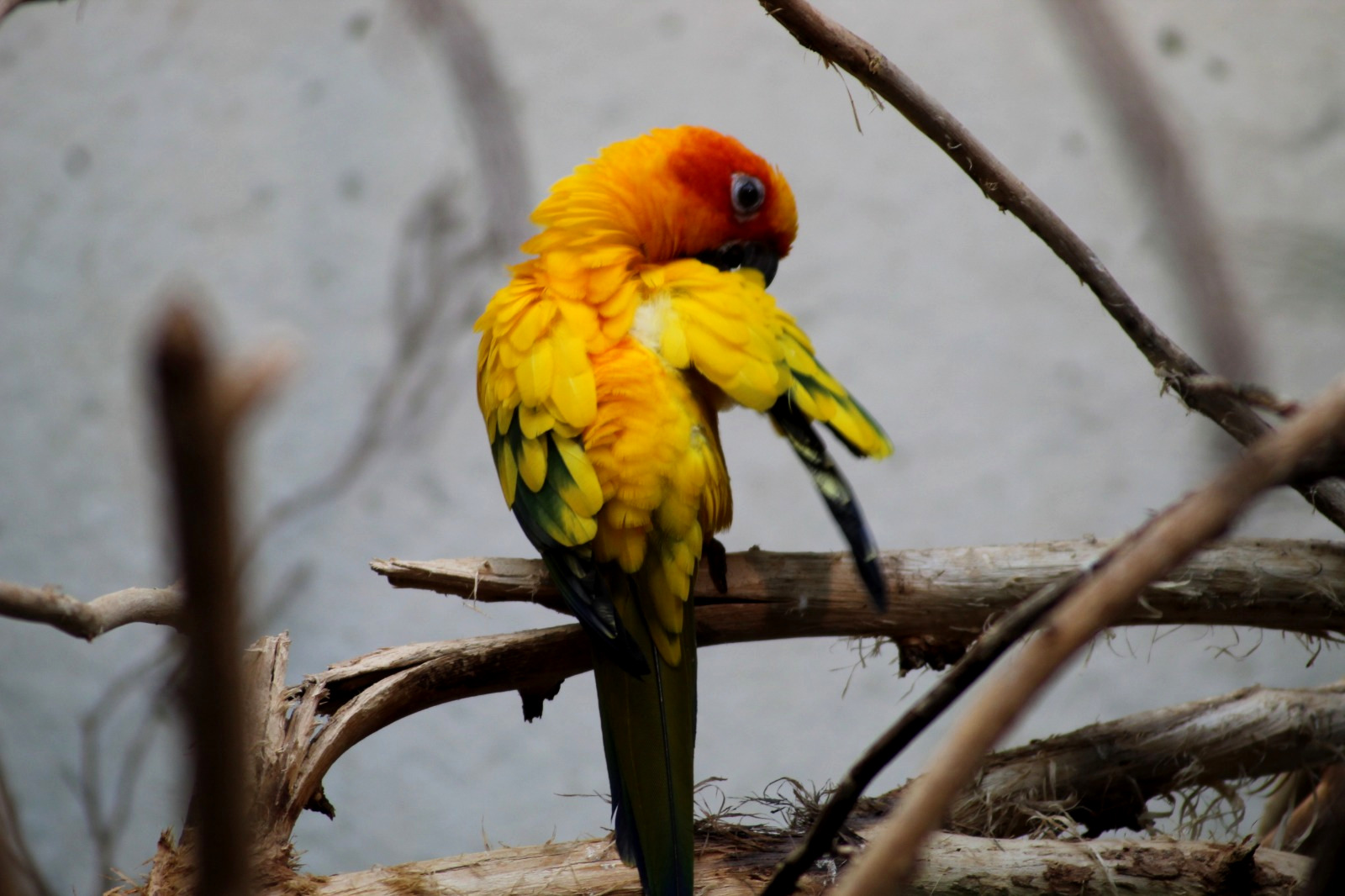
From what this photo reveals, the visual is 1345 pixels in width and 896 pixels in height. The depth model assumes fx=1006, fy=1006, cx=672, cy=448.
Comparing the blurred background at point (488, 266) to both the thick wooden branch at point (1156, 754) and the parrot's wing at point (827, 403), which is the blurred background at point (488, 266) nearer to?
the thick wooden branch at point (1156, 754)

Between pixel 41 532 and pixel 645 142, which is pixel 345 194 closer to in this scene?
pixel 41 532

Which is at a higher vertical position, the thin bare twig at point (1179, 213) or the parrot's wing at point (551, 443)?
the thin bare twig at point (1179, 213)

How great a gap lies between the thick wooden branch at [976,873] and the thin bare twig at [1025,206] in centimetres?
45

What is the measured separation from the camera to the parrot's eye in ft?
4.84

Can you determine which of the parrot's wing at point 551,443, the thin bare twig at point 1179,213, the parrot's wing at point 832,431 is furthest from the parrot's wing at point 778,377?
the thin bare twig at point 1179,213

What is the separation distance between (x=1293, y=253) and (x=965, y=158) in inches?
19.3

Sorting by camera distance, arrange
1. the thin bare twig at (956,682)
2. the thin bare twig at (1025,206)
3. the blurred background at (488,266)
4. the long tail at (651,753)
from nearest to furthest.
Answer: the thin bare twig at (956,682) → the long tail at (651,753) → the thin bare twig at (1025,206) → the blurred background at (488,266)

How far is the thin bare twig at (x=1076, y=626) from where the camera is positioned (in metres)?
0.47

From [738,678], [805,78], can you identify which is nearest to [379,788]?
[738,678]

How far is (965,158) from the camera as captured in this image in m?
1.27

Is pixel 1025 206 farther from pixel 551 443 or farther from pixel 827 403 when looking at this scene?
pixel 551 443

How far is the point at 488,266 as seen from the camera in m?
2.71

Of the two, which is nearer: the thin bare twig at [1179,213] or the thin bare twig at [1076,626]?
the thin bare twig at [1076,626]

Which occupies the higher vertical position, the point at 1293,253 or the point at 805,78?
the point at 805,78
